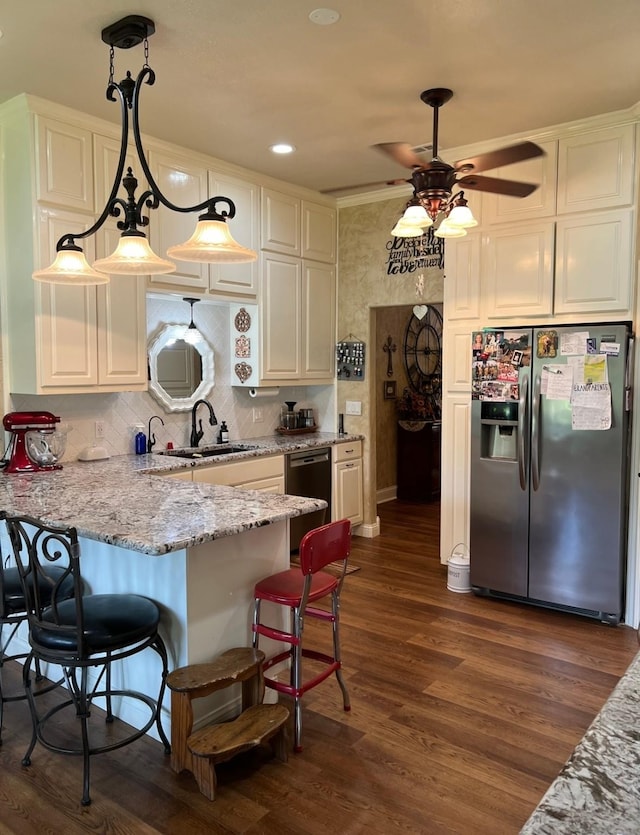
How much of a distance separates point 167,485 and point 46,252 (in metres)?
1.48

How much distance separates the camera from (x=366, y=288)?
526 cm

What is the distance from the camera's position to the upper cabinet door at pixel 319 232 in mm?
5102

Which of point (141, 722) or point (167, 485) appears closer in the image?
point (141, 722)

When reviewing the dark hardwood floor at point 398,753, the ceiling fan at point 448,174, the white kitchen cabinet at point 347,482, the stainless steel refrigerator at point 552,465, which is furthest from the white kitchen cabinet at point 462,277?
the dark hardwood floor at point 398,753

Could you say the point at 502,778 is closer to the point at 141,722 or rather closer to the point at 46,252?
the point at 141,722

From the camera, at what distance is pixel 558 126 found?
370 cm

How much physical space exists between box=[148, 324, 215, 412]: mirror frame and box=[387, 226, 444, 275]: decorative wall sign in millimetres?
1679

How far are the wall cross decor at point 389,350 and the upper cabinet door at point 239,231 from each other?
2631 mm

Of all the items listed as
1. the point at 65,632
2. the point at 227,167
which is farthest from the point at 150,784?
the point at 227,167

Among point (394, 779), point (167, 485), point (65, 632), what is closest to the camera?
point (65, 632)

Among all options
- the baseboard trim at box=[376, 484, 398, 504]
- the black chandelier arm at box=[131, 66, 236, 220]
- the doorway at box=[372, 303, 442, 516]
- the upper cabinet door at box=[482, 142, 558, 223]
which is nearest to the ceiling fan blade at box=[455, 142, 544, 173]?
the upper cabinet door at box=[482, 142, 558, 223]

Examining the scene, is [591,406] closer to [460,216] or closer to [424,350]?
[460,216]

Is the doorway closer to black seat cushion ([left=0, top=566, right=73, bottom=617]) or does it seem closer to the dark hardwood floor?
the dark hardwood floor

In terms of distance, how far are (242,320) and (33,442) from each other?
1.96 metres
